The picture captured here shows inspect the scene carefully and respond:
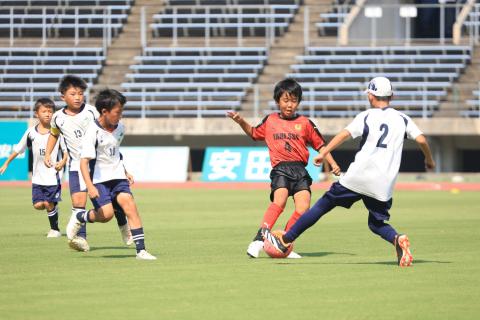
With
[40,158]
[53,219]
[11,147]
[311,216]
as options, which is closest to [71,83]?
[53,219]

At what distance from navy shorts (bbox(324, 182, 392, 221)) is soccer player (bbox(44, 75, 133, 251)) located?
3207mm

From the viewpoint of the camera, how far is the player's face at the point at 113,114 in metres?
12.9

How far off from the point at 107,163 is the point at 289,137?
1976mm

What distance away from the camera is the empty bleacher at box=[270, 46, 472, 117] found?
124 feet

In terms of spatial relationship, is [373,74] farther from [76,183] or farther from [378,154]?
[378,154]

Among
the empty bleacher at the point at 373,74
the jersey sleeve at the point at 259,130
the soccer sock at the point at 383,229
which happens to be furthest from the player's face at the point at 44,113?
the empty bleacher at the point at 373,74

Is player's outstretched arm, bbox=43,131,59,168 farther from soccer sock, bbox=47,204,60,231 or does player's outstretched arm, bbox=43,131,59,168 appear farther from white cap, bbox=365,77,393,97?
white cap, bbox=365,77,393,97

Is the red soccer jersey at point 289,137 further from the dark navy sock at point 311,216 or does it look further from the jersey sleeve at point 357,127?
the jersey sleeve at point 357,127

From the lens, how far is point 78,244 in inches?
541

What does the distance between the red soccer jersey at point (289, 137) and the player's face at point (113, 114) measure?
157cm

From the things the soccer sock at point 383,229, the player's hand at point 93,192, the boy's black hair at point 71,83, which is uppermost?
the boy's black hair at point 71,83

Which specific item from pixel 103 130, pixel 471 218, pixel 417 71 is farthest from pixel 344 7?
pixel 103 130

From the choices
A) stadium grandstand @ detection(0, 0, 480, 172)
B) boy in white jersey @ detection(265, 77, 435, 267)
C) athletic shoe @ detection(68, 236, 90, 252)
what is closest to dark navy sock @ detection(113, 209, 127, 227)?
athletic shoe @ detection(68, 236, 90, 252)

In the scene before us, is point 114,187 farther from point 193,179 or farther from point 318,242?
point 193,179
